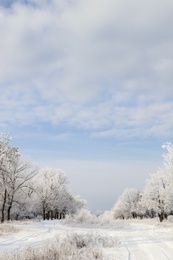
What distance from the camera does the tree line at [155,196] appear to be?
34219mm

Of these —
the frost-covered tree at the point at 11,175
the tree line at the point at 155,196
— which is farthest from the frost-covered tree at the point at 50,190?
the tree line at the point at 155,196

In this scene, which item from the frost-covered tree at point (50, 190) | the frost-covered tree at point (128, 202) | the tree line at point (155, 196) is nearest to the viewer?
the tree line at point (155, 196)

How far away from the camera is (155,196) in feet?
201

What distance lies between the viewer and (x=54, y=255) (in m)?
10.2

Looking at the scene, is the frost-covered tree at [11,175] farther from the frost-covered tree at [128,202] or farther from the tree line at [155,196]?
the frost-covered tree at [128,202]

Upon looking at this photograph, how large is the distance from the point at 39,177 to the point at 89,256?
64111 mm

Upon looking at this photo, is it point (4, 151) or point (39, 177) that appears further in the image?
point (39, 177)

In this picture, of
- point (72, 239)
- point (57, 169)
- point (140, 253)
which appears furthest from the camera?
point (57, 169)

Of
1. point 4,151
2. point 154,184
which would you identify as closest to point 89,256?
point 4,151

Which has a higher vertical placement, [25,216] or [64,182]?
[64,182]

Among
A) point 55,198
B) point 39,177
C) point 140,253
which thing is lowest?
point 140,253

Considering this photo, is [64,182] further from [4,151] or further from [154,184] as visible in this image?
[4,151]

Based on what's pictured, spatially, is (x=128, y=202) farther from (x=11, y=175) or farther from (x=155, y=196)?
(x=11, y=175)

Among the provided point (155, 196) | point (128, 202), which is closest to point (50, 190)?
point (155, 196)
